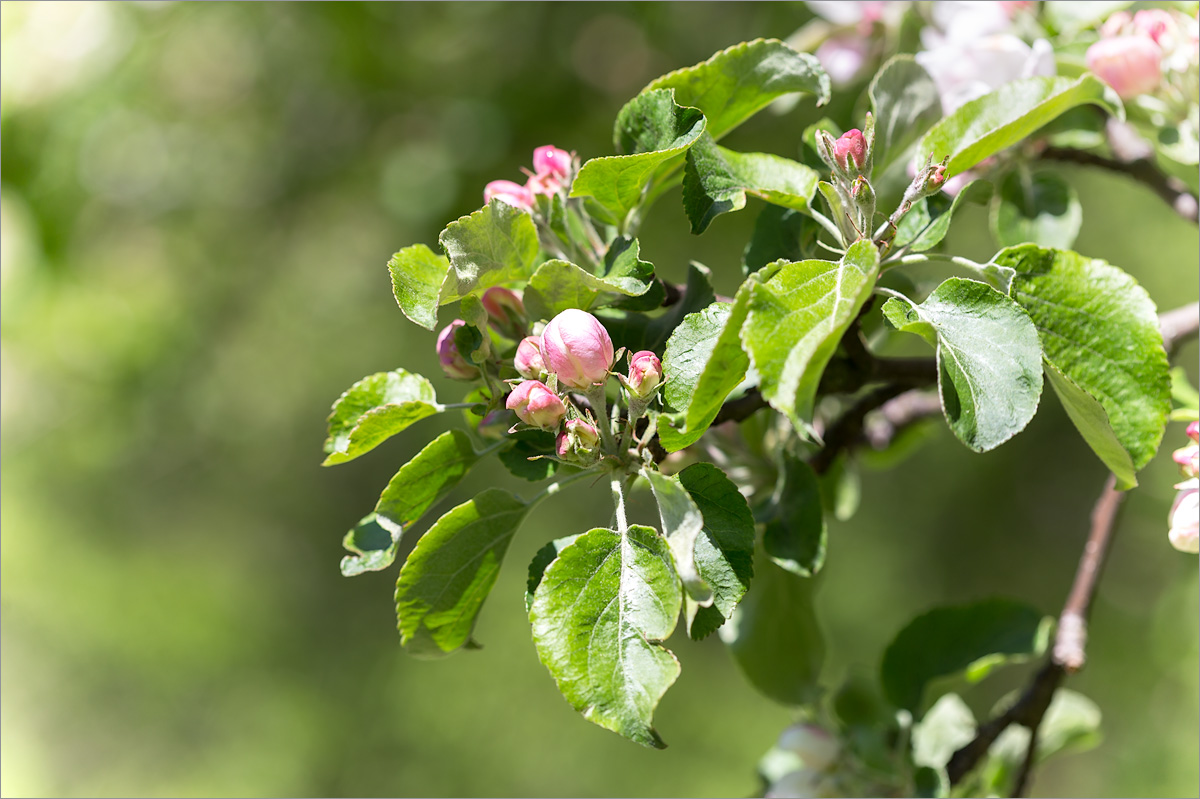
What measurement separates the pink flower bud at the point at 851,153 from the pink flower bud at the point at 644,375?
0.32 feet

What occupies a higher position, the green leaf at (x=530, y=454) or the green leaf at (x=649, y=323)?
the green leaf at (x=649, y=323)

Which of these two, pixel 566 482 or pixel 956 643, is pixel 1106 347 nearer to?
pixel 566 482

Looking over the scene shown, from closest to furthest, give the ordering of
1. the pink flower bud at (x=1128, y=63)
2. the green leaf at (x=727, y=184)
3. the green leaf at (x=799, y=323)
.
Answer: the green leaf at (x=799, y=323) < the green leaf at (x=727, y=184) < the pink flower bud at (x=1128, y=63)

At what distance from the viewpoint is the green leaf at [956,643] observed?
574mm

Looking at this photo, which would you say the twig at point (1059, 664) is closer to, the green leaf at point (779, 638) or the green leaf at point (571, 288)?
the green leaf at point (779, 638)

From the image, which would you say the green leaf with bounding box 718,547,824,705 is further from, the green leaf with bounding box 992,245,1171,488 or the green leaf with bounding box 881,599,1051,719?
the green leaf with bounding box 992,245,1171,488

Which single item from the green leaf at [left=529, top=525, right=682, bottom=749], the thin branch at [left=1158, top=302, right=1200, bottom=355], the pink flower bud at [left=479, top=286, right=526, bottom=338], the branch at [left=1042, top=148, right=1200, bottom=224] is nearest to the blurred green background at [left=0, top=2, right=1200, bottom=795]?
the branch at [left=1042, top=148, right=1200, bottom=224]

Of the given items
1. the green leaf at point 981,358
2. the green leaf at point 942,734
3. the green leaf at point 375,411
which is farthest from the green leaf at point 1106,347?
the green leaf at point 942,734

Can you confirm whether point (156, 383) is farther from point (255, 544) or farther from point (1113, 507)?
point (1113, 507)

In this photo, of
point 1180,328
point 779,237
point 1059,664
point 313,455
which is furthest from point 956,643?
point 313,455

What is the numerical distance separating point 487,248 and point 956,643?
17.1 inches

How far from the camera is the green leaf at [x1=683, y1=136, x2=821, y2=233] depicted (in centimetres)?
36

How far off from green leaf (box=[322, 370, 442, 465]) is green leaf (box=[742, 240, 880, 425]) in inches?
6.1

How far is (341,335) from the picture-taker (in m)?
2.57
